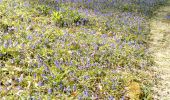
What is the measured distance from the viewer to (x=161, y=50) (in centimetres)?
1153

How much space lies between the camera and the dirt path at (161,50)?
8.07 meters

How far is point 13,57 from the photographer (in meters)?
7.59

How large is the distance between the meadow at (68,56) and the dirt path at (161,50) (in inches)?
9.7

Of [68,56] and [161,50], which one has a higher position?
[68,56]

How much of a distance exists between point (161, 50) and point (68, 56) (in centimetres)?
436

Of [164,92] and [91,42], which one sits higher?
[91,42]

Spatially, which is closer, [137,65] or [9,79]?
[9,79]

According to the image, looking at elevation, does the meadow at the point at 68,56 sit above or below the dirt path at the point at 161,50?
above

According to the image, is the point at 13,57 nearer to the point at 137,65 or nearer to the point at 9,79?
the point at 9,79

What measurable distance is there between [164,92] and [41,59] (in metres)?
2.85

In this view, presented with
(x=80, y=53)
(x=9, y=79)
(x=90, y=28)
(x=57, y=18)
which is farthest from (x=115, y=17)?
(x=9, y=79)

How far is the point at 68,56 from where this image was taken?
27.1 feet

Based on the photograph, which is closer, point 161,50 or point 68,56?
point 68,56

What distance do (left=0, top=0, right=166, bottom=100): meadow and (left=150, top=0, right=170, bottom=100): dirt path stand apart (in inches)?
9.7
